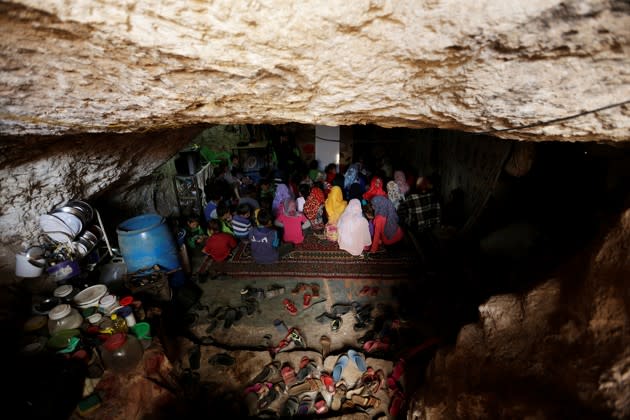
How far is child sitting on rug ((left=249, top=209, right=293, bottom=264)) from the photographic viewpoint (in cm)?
602

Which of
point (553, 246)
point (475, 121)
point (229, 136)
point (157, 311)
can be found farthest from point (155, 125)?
point (229, 136)

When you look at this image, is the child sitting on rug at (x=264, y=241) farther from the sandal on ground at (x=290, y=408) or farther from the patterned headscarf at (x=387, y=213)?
the sandal on ground at (x=290, y=408)

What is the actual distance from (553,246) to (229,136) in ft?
29.4

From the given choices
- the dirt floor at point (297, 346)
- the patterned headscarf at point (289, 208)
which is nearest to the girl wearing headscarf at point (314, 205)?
the patterned headscarf at point (289, 208)

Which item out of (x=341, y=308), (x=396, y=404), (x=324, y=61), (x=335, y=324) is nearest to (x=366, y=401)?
(x=396, y=404)

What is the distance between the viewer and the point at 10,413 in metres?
2.39

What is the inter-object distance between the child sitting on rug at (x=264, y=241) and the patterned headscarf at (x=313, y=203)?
1221 mm

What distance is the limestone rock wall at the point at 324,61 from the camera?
4.02 ft

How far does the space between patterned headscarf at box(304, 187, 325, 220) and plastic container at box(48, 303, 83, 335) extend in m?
4.81

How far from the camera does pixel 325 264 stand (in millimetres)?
6188

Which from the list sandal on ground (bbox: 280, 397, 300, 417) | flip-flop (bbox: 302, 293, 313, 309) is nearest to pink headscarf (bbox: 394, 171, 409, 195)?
flip-flop (bbox: 302, 293, 313, 309)

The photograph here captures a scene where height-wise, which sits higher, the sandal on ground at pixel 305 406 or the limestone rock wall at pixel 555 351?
the limestone rock wall at pixel 555 351

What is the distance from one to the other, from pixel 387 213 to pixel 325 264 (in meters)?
1.79

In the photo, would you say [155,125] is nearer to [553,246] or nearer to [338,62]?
[338,62]
